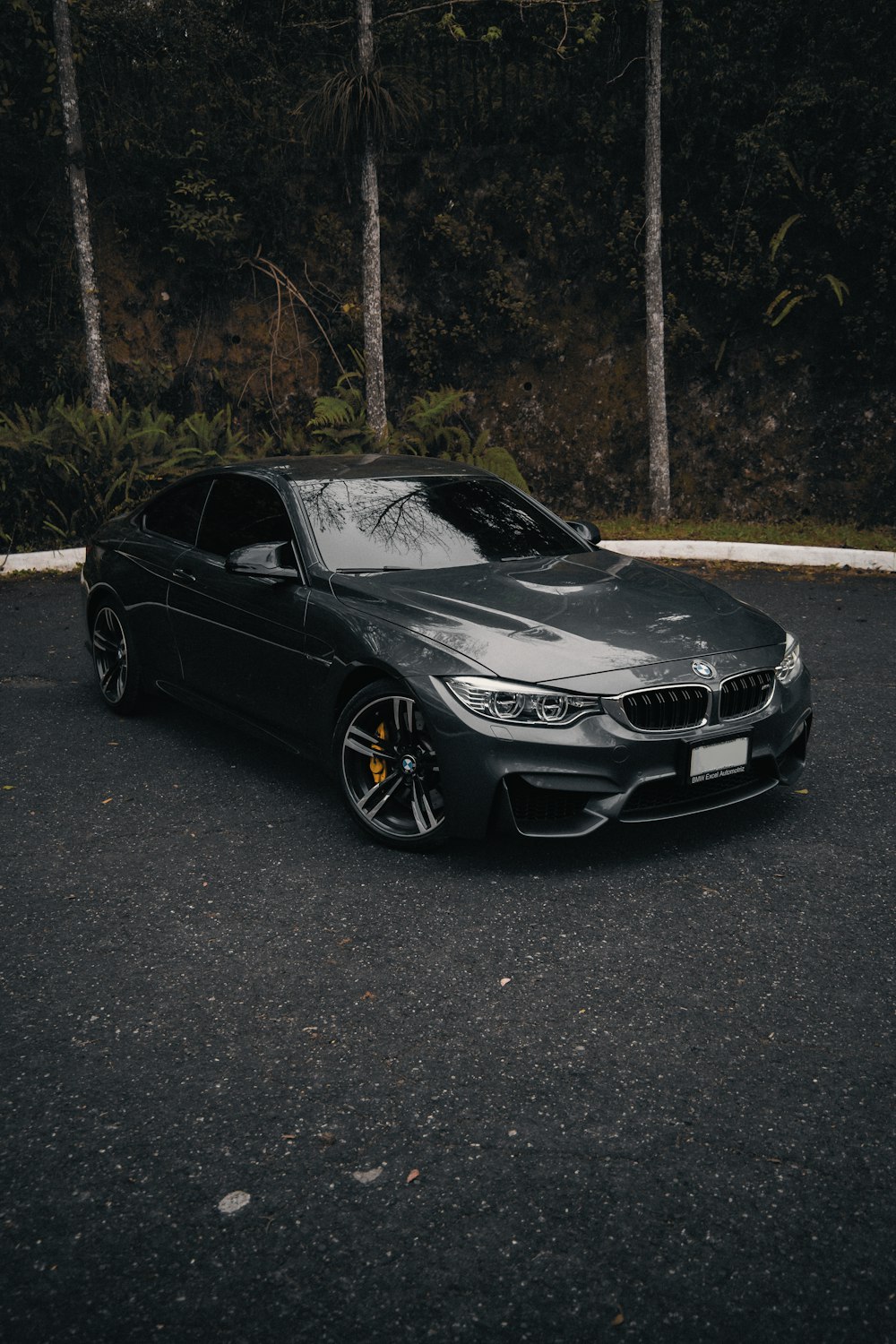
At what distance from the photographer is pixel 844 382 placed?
16500 millimetres

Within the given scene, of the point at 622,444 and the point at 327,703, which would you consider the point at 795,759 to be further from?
the point at 622,444

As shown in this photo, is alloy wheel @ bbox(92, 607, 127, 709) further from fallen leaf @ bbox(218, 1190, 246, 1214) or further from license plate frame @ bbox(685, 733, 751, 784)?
fallen leaf @ bbox(218, 1190, 246, 1214)

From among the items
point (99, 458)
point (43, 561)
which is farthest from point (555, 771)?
point (99, 458)

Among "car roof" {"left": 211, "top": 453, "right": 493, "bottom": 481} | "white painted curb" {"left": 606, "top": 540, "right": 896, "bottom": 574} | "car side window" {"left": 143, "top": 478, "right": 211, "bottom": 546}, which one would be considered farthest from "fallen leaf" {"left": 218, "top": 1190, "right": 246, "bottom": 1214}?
"white painted curb" {"left": 606, "top": 540, "right": 896, "bottom": 574}

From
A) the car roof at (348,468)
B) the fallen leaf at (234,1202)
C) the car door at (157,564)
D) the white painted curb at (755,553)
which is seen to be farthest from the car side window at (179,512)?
the white painted curb at (755,553)

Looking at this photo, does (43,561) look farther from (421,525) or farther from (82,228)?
(421,525)

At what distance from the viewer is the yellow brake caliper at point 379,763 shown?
475cm

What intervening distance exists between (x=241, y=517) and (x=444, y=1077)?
3569mm

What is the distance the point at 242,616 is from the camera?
5574 mm

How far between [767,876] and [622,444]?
45.7 ft

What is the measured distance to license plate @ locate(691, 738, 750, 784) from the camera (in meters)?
4.46

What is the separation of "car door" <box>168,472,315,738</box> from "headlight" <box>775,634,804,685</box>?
6.92 feet

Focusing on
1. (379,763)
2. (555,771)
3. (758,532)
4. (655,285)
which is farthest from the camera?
(655,285)

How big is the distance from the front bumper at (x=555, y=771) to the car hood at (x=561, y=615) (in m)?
0.24
